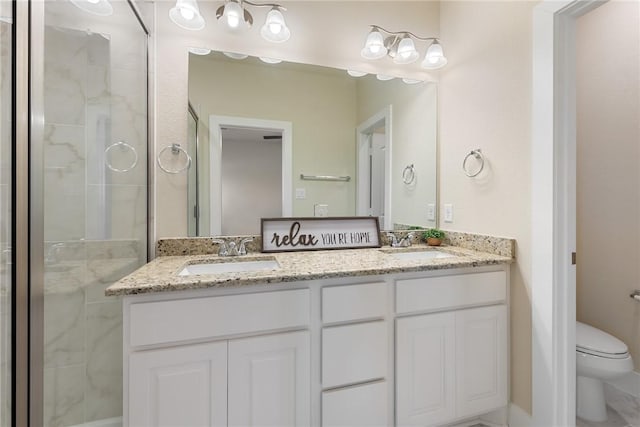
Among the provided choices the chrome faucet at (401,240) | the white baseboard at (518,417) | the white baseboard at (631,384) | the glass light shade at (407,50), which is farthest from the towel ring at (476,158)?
the white baseboard at (631,384)

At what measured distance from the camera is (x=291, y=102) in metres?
1.80

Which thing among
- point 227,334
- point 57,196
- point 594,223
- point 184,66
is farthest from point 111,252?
point 594,223

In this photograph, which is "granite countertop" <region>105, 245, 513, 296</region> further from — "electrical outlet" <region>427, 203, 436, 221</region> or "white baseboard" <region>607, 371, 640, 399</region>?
"white baseboard" <region>607, 371, 640, 399</region>

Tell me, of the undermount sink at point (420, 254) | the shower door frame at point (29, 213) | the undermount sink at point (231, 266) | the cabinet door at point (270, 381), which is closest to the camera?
the shower door frame at point (29, 213)

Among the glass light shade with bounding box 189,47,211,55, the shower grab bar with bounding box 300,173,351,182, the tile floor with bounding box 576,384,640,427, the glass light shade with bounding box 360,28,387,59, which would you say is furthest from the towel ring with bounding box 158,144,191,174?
the tile floor with bounding box 576,384,640,427

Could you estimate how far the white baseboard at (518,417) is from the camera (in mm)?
1427

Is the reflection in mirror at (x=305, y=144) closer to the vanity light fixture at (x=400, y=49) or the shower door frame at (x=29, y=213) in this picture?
the vanity light fixture at (x=400, y=49)

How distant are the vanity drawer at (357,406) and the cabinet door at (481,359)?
0.39 m

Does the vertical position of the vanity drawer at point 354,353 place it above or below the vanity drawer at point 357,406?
above

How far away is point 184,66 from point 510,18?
1707 millimetres

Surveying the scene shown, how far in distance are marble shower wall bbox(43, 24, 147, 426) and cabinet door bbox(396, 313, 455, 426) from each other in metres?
1.29

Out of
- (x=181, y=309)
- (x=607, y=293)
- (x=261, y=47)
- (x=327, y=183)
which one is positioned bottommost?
(x=607, y=293)

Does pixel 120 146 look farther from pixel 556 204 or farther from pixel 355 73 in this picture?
pixel 556 204

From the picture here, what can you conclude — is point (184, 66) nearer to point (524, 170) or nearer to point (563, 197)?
point (524, 170)
